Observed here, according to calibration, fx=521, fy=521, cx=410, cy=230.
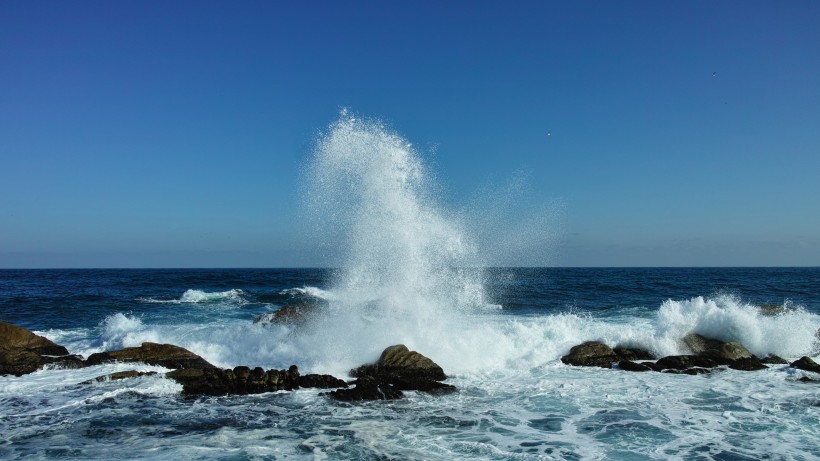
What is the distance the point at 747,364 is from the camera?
1500cm

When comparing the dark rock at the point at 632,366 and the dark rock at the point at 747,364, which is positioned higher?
the dark rock at the point at 747,364

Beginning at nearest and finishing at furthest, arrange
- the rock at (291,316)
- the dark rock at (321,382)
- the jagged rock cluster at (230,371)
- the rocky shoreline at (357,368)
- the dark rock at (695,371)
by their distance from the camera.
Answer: the jagged rock cluster at (230,371), the rocky shoreline at (357,368), the dark rock at (321,382), the dark rock at (695,371), the rock at (291,316)

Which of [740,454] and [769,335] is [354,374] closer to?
[740,454]

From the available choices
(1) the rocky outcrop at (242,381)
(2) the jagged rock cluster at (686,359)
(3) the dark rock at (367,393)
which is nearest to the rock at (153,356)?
(1) the rocky outcrop at (242,381)

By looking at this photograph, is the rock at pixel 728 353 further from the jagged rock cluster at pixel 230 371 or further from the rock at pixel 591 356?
the jagged rock cluster at pixel 230 371

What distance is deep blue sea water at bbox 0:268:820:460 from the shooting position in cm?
902

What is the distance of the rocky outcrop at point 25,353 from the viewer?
47.6ft

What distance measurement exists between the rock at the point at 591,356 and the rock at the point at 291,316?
9.43 meters

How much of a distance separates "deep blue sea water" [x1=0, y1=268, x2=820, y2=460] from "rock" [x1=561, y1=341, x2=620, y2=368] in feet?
2.21

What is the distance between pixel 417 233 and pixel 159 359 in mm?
9600

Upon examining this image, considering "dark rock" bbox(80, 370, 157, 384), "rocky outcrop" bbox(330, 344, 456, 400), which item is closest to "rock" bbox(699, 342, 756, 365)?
"rocky outcrop" bbox(330, 344, 456, 400)

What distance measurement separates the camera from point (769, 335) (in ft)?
56.3

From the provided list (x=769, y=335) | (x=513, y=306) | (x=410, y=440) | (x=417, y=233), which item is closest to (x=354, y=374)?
(x=410, y=440)

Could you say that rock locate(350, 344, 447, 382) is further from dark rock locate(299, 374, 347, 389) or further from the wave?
the wave
